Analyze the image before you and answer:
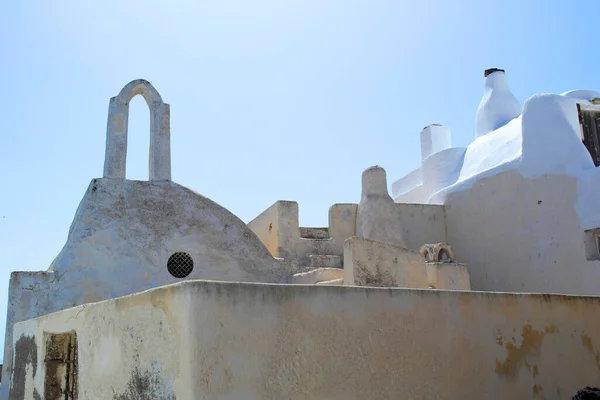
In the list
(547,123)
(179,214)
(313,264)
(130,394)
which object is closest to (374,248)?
(179,214)

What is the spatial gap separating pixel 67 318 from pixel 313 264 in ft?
33.6

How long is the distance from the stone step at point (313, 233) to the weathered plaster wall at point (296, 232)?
0.41m

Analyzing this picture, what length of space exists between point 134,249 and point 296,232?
757 cm

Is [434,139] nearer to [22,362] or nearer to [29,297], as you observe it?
[29,297]

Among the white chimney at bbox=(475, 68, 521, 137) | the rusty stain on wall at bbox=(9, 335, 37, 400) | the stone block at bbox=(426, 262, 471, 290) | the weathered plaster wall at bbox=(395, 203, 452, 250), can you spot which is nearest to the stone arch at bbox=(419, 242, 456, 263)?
the stone block at bbox=(426, 262, 471, 290)

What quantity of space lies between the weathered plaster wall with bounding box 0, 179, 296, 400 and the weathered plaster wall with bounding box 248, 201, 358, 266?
591 cm

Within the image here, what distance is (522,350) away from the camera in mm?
4938

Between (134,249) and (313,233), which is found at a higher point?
(313,233)

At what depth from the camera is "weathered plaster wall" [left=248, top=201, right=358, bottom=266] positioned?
16203 millimetres

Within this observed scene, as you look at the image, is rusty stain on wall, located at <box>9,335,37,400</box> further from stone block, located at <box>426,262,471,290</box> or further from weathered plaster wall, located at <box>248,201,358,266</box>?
weathered plaster wall, located at <box>248,201,358,266</box>

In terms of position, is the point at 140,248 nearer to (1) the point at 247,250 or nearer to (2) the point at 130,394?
(1) the point at 247,250

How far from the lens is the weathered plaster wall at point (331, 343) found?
3.48 metres

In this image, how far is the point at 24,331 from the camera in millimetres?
6734

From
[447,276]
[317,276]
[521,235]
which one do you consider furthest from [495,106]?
[317,276]
